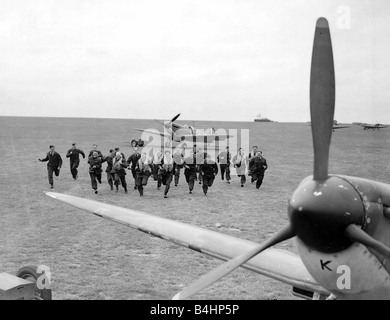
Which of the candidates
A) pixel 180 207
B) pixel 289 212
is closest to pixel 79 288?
pixel 289 212

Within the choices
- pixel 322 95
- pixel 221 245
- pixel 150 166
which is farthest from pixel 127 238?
pixel 322 95

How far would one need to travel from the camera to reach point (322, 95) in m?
4.52

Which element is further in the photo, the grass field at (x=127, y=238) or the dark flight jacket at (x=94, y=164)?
the dark flight jacket at (x=94, y=164)

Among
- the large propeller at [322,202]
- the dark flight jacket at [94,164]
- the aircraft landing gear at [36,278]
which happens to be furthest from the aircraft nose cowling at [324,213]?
the dark flight jacket at [94,164]

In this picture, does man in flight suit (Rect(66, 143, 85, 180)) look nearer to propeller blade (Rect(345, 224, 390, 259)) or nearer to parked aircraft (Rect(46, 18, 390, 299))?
parked aircraft (Rect(46, 18, 390, 299))

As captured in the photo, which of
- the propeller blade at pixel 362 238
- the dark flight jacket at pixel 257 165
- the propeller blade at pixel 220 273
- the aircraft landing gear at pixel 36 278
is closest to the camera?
the propeller blade at pixel 362 238

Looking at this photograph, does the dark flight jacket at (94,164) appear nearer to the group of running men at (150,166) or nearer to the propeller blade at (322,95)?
the group of running men at (150,166)

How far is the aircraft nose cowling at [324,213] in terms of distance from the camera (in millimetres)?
3980

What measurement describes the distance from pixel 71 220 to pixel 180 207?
383 cm

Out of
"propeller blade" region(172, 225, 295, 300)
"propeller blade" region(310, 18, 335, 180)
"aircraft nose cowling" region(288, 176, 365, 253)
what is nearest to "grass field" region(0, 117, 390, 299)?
"propeller blade" region(172, 225, 295, 300)

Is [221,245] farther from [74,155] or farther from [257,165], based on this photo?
[74,155]

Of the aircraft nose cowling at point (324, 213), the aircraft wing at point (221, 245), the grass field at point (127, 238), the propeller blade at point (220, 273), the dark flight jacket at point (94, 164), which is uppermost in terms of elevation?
the aircraft nose cowling at point (324, 213)

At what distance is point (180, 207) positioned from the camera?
48.1 feet
